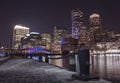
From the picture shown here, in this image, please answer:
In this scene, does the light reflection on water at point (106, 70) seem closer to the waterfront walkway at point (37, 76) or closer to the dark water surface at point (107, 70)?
the dark water surface at point (107, 70)

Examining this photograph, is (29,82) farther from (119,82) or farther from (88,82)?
Result: (119,82)

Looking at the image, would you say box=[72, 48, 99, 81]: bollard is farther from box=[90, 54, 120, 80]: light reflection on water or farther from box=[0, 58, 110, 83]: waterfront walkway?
box=[90, 54, 120, 80]: light reflection on water

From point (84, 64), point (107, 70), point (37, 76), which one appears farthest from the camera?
point (107, 70)

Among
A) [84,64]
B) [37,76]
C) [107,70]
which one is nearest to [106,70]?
[107,70]

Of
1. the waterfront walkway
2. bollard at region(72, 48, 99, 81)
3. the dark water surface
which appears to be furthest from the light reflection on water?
bollard at region(72, 48, 99, 81)

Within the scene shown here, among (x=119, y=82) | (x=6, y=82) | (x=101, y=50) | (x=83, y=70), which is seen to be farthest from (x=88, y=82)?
(x=101, y=50)

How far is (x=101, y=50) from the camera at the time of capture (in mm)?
169250

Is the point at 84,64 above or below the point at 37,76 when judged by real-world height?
above

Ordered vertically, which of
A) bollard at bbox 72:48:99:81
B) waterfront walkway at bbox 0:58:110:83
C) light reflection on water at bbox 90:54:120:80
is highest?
bollard at bbox 72:48:99:81

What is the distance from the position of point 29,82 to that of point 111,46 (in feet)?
545

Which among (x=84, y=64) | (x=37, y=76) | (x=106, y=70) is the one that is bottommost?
(x=106, y=70)

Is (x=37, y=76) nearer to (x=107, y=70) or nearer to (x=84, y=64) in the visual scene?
(x=84, y=64)

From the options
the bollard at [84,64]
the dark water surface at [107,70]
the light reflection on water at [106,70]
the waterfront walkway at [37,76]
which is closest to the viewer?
the waterfront walkway at [37,76]

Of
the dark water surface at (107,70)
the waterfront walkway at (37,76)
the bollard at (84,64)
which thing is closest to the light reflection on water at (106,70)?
the dark water surface at (107,70)
